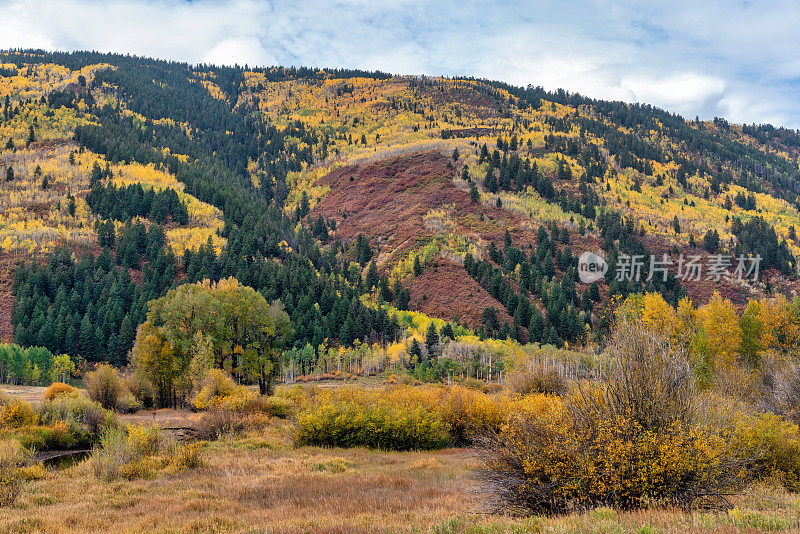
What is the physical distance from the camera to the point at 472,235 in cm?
15025

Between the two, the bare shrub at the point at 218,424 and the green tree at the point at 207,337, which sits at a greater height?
the green tree at the point at 207,337

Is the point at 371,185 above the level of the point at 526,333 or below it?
above

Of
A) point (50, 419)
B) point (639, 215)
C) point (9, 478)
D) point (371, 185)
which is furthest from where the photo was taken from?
point (371, 185)

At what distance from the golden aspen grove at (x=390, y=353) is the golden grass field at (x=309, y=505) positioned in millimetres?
144

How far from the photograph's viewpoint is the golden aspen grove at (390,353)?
11883 millimetres

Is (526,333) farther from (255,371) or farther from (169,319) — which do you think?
(169,319)

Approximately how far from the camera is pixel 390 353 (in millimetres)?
100812

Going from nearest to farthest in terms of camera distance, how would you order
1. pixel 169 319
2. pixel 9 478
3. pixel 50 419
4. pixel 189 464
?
pixel 9 478 → pixel 189 464 → pixel 50 419 → pixel 169 319

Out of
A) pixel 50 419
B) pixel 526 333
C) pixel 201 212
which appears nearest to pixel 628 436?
pixel 50 419

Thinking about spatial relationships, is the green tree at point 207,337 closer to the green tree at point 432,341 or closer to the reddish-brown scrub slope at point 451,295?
the green tree at point 432,341

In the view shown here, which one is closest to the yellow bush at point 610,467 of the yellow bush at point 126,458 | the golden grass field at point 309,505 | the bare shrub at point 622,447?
the bare shrub at point 622,447

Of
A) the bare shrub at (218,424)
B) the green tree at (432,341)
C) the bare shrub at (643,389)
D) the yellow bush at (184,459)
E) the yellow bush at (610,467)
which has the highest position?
the bare shrub at (643,389)

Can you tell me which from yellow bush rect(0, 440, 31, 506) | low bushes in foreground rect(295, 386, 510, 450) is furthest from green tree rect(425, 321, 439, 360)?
yellow bush rect(0, 440, 31, 506)

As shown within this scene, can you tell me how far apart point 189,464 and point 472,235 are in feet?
439
